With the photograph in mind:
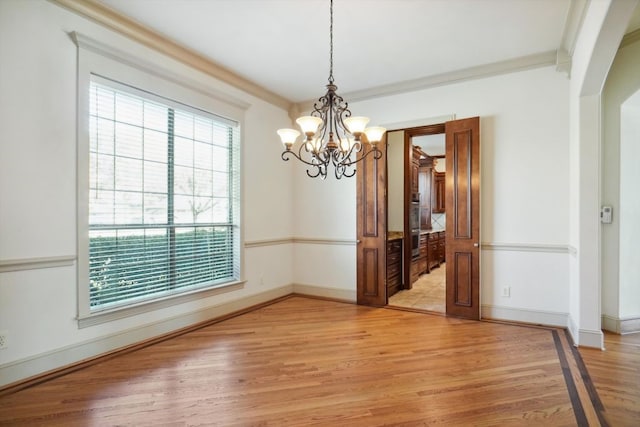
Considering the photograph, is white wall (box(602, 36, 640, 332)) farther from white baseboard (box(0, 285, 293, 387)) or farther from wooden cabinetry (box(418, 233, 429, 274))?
white baseboard (box(0, 285, 293, 387))

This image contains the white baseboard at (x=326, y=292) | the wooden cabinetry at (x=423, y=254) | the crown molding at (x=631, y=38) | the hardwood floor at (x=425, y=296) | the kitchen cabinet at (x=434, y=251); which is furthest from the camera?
the kitchen cabinet at (x=434, y=251)

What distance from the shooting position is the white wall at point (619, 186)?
11.0 feet

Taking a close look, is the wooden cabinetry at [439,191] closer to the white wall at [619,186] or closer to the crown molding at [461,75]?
the crown molding at [461,75]

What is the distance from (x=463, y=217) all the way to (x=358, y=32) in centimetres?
237

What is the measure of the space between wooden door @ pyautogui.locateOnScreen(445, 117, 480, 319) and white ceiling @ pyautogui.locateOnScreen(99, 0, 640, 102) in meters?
0.84

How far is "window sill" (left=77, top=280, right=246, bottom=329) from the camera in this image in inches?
111

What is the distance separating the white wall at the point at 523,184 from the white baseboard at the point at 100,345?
3.22m

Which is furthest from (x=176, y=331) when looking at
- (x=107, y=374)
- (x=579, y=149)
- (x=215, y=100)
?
(x=579, y=149)

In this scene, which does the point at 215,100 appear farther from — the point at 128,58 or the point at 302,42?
the point at 302,42

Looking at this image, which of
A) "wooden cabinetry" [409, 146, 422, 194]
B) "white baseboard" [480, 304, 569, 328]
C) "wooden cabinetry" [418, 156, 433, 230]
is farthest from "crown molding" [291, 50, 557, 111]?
"wooden cabinetry" [418, 156, 433, 230]

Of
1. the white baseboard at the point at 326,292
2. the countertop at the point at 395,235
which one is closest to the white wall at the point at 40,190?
the white baseboard at the point at 326,292

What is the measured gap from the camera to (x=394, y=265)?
17.6 ft

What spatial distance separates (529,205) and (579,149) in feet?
2.77

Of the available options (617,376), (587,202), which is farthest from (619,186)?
(617,376)
